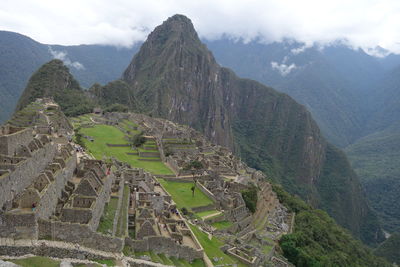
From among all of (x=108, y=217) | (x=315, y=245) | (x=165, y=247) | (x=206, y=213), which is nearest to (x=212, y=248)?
(x=165, y=247)

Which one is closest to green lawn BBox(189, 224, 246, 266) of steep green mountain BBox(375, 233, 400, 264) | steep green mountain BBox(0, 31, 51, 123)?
steep green mountain BBox(375, 233, 400, 264)

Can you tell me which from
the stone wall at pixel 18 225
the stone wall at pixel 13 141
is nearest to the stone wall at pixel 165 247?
the stone wall at pixel 18 225

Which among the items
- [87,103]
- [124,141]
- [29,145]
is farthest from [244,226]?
[87,103]

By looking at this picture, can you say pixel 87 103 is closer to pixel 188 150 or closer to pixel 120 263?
pixel 188 150

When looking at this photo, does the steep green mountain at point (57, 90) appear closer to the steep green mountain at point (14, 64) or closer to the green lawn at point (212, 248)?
the steep green mountain at point (14, 64)

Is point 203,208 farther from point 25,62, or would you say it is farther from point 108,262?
point 25,62
